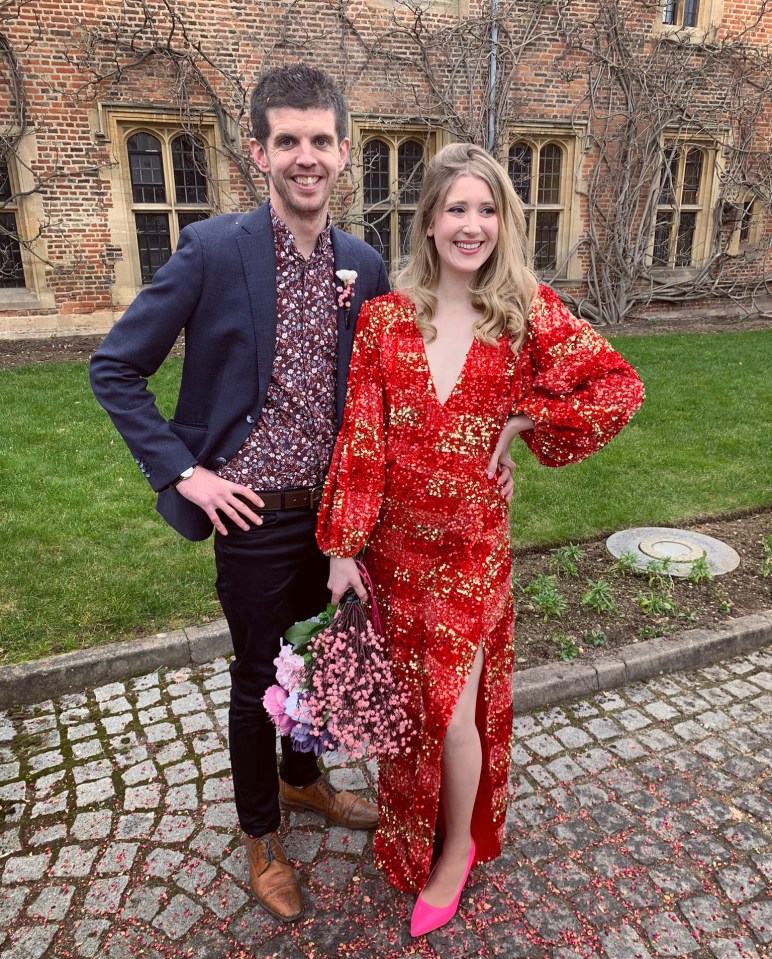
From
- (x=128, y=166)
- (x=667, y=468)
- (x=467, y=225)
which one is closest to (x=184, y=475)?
(x=467, y=225)

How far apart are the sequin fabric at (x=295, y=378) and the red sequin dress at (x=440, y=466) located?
12 centimetres

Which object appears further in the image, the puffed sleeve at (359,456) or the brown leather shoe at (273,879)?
the brown leather shoe at (273,879)

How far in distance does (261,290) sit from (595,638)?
2492mm

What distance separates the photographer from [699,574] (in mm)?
4246

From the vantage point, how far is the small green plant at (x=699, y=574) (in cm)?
425

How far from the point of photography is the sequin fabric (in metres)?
2.13

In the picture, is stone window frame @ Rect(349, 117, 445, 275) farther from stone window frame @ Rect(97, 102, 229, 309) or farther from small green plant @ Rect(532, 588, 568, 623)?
small green plant @ Rect(532, 588, 568, 623)

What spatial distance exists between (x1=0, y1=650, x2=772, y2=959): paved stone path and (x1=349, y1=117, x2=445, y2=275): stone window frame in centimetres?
928

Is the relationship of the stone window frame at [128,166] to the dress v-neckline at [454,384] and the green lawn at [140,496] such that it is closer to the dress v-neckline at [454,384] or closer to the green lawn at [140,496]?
the green lawn at [140,496]

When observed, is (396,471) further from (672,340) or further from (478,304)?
(672,340)

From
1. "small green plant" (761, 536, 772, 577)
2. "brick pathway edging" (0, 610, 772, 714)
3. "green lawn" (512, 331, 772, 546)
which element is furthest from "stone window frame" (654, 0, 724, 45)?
"brick pathway edging" (0, 610, 772, 714)

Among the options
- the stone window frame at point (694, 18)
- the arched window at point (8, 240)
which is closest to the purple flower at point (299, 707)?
the arched window at point (8, 240)

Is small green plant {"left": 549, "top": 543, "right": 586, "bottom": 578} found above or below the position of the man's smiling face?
below

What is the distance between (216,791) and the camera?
283 centimetres
